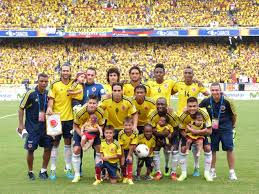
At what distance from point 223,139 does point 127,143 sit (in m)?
1.88

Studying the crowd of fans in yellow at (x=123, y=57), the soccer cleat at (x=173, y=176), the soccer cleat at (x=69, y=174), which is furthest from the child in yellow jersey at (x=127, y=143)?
the crowd of fans in yellow at (x=123, y=57)

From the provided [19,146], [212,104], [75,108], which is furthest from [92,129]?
[19,146]

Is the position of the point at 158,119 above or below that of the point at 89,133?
above

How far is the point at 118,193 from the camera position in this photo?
9.64 metres

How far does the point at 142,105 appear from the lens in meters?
11.3

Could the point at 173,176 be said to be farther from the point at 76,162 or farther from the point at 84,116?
the point at 84,116

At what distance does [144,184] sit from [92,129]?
4.56 feet

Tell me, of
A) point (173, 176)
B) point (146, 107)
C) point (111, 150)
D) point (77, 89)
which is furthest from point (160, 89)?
point (111, 150)

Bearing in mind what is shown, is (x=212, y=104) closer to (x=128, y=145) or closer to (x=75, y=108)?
(x=128, y=145)

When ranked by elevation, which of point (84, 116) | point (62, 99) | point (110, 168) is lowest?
point (110, 168)

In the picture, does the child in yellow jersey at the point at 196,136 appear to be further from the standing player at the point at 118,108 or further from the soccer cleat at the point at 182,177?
the standing player at the point at 118,108

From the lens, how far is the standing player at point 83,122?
10805 mm

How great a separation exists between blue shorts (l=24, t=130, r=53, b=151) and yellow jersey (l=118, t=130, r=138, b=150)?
4.75ft

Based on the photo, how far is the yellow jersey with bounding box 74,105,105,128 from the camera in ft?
35.7
